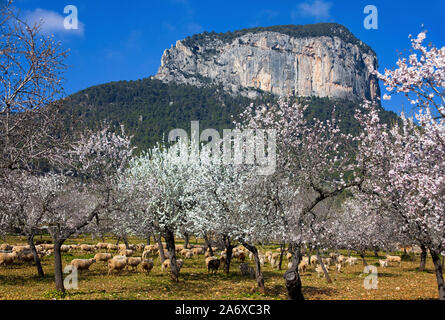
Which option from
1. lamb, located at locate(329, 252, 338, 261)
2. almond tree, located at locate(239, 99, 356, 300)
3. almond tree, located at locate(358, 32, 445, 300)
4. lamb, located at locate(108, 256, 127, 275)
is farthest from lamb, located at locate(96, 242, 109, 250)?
A: almond tree, located at locate(358, 32, 445, 300)

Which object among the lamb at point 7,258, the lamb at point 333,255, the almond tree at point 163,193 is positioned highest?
the almond tree at point 163,193

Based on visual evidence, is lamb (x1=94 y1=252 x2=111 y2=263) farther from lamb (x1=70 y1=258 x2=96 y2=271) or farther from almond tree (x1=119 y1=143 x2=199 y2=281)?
almond tree (x1=119 y1=143 x2=199 y2=281)

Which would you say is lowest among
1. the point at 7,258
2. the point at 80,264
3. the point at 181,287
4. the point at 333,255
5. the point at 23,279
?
the point at 333,255

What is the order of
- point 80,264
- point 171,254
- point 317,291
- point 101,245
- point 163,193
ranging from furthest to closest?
point 101,245 < point 80,264 < point 163,193 < point 171,254 < point 317,291

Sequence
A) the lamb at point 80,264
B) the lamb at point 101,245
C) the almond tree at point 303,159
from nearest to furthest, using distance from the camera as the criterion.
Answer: the almond tree at point 303,159, the lamb at point 80,264, the lamb at point 101,245

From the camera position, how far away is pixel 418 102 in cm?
909

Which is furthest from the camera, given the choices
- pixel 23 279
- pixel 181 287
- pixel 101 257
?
pixel 101 257

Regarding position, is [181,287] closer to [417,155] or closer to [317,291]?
[317,291]

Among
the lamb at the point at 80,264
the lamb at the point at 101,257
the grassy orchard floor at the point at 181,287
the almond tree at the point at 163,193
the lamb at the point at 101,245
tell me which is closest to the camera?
the grassy orchard floor at the point at 181,287

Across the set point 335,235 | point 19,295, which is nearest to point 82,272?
point 19,295

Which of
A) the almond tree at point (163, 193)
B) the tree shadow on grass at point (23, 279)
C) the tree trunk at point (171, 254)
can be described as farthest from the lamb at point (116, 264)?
the tree trunk at point (171, 254)

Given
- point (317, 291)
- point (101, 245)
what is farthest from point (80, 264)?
point (101, 245)

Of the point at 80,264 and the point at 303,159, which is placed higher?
the point at 303,159

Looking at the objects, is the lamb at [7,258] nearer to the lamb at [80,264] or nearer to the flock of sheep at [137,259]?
the flock of sheep at [137,259]
